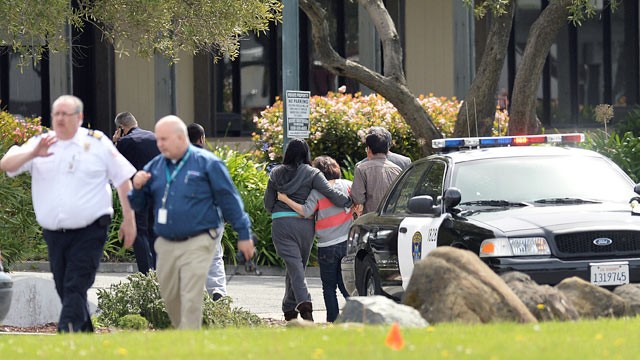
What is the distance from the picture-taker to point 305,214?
1284 cm

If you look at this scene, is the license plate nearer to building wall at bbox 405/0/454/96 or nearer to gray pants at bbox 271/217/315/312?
gray pants at bbox 271/217/315/312

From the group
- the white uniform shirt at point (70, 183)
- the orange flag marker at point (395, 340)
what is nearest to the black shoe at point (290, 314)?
the white uniform shirt at point (70, 183)

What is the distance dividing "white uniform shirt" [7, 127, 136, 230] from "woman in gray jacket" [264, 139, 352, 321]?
3580mm

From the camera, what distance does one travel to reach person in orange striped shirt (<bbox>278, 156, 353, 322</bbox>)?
12.9 metres

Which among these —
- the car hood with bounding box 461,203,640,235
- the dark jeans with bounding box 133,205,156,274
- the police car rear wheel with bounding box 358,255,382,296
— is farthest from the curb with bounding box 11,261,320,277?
the car hood with bounding box 461,203,640,235

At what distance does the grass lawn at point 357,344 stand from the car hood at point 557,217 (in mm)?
1464

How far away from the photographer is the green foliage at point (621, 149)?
20086 millimetres

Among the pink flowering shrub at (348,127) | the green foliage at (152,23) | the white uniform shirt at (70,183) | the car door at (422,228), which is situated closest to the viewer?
the white uniform shirt at (70,183)

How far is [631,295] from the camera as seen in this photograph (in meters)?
9.91

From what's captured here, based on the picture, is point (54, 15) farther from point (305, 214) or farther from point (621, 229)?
point (621, 229)

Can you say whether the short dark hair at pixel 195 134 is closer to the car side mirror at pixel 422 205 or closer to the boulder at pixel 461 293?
the car side mirror at pixel 422 205

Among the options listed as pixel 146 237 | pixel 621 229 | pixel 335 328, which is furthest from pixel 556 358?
pixel 146 237

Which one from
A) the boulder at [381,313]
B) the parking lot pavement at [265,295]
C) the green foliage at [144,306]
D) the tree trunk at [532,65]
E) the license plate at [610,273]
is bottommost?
the parking lot pavement at [265,295]

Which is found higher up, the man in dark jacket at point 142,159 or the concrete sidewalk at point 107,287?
the man in dark jacket at point 142,159
